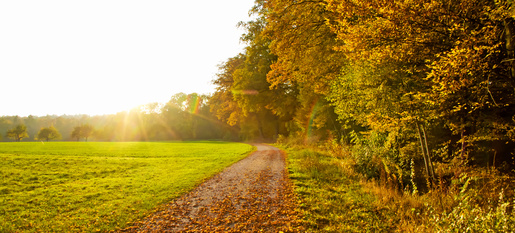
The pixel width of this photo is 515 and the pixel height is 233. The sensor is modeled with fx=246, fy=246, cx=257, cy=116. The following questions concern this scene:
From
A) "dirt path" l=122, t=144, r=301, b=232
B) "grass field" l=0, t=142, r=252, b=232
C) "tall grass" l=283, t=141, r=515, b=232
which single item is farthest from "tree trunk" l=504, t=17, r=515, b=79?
"grass field" l=0, t=142, r=252, b=232

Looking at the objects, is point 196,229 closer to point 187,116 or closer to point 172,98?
point 187,116

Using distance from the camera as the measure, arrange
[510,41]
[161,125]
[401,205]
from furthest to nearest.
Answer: [161,125]
[401,205]
[510,41]

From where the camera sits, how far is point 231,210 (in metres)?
6.14

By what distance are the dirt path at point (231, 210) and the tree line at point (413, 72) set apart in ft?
12.2

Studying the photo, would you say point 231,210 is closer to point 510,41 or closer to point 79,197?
point 79,197

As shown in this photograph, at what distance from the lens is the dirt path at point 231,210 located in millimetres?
5156

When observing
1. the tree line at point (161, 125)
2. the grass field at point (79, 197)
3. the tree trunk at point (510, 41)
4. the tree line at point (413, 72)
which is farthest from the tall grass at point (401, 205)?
the tree line at point (161, 125)

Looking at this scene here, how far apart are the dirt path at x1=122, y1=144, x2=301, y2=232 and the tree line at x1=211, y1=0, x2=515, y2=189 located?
3.72 meters

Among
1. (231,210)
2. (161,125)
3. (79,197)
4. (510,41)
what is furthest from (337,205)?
(161,125)

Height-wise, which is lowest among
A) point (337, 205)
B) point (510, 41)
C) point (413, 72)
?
point (337, 205)

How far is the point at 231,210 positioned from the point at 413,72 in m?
6.71

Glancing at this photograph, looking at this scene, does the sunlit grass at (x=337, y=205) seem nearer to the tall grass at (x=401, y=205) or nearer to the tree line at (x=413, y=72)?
the tall grass at (x=401, y=205)

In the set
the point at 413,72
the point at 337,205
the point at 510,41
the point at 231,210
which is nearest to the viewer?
the point at 510,41

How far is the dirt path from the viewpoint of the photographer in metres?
5.16
